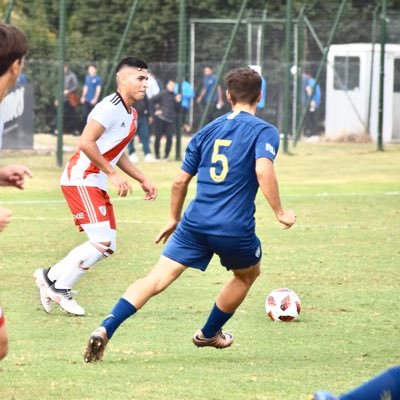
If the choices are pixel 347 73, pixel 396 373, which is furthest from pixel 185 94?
pixel 396 373

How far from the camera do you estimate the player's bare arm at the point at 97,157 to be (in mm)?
9641

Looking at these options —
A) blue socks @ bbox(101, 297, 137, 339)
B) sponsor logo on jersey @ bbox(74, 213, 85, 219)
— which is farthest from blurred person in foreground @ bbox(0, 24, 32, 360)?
sponsor logo on jersey @ bbox(74, 213, 85, 219)

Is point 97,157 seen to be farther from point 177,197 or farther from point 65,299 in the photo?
point 177,197

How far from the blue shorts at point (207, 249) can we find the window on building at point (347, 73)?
24550 mm

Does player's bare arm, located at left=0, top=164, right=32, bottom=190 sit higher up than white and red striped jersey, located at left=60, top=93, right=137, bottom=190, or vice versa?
player's bare arm, located at left=0, top=164, right=32, bottom=190

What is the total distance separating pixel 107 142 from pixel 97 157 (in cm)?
45

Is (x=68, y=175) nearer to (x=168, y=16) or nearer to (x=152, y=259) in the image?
(x=152, y=259)

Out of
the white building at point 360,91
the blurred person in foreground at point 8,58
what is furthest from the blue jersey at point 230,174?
the white building at point 360,91

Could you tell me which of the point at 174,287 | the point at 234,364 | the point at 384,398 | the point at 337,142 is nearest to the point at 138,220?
the point at 174,287

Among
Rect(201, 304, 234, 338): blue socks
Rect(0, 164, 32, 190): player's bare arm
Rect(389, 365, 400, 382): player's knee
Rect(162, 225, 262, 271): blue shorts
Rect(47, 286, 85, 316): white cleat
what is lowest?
Rect(47, 286, 85, 316): white cleat

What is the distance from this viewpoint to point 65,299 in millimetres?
9969

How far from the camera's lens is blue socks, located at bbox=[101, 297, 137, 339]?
7.79 meters

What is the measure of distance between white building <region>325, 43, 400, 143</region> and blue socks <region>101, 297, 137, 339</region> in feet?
77.2

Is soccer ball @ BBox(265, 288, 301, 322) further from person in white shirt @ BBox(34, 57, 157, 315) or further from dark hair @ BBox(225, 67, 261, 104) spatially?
dark hair @ BBox(225, 67, 261, 104)
